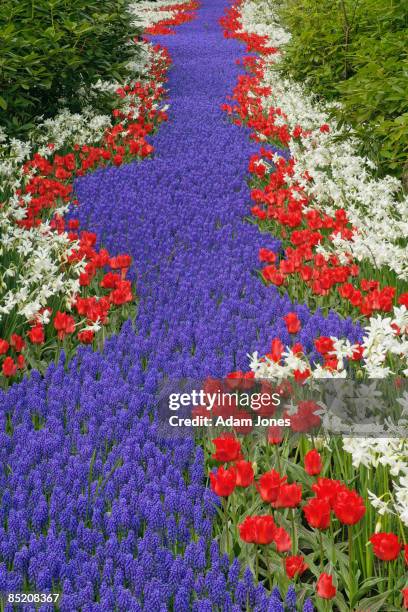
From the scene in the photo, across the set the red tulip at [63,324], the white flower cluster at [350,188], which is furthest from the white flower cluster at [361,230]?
the red tulip at [63,324]

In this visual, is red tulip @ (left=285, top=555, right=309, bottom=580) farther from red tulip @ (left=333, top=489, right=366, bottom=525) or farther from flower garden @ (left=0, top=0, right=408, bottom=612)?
red tulip @ (left=333, top=489, right=366, bottom=525)

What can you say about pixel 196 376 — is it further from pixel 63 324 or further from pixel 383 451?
pixel 383 451

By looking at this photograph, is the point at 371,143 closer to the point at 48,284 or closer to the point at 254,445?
the point at 48,284

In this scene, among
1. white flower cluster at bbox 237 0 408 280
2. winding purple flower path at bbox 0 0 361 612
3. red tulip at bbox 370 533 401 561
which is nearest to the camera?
red tulip at bbox 370 533 401 561

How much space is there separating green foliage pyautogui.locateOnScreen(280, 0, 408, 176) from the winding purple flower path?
164 centimetres

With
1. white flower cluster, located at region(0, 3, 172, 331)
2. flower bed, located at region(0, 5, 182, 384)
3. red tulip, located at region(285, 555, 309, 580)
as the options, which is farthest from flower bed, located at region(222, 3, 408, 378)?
white flower cluster, located at region(0, 3, 172, 331)

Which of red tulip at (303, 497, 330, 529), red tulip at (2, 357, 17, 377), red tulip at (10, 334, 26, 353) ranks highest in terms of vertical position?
red tulip at (10, 334, 26, 353)

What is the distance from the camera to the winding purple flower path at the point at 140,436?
2426 mm

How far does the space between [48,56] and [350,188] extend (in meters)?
4.34

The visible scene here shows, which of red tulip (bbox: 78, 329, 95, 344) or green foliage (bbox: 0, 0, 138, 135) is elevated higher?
green foliage (bbox: 0, 0, 138, 135)

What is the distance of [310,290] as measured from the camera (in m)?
4.98

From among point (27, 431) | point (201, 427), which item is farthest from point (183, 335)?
point (27, 431)

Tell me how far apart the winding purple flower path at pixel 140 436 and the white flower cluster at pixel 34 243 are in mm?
526

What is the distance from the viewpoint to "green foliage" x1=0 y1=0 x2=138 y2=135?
815 cm
